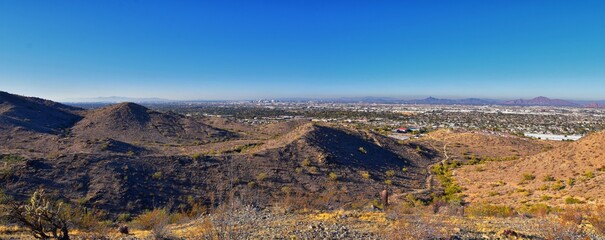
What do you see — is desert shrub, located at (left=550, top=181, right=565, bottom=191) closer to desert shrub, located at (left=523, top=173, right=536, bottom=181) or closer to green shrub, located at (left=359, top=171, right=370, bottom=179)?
desert shrub, located at (left=523, top=173, right=536, bottom=181)

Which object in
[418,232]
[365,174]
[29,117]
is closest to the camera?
[418,232]

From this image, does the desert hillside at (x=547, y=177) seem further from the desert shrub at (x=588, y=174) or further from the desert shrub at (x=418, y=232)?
the desert shrub at (x=418, y=232)

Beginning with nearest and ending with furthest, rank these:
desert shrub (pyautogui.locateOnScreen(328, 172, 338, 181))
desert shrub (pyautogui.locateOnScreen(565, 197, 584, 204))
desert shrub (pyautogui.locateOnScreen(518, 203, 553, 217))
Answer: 1. desert shrub (pyautogui.locateOnScreen(518, 203, 553, 217))
2. desert shrub (pyautogui.locateOnScreen(565, 197, 584, 204))
3. desert shrub (pyautogui.locateOnScreen(328, 172, 338, 181))

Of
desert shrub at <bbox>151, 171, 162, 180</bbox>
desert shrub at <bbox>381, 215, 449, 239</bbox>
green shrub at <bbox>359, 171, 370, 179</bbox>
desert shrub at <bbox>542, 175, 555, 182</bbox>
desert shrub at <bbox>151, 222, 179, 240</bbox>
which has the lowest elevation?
green shrub at <bbox>359, 171, 370, 179</bbox>

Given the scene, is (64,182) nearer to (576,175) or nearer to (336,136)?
(336,136)

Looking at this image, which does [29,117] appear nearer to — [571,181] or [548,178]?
[548,178]

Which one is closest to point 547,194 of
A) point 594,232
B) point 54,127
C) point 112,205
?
point 594,232

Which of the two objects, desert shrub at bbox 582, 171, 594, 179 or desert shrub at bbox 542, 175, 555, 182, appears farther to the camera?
desert shrub at bbox 542, 175, 555, 182

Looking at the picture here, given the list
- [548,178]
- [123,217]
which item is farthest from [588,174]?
[123,217]

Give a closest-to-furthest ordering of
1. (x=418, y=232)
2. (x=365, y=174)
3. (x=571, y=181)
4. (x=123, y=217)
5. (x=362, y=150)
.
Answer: (x=418, y=232)
(x=123, y=217)
(x=571, y=181)
(x=365, y=174)
(x=362, y=150)

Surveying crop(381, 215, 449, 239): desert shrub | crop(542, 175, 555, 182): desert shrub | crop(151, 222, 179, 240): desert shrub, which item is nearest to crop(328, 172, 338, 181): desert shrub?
crop(381, 215, 449, 239): desert shrub

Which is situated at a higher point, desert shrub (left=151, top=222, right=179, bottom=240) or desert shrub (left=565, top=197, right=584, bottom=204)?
desert shrub (left=151, top=222, right=179, bottom=240)
